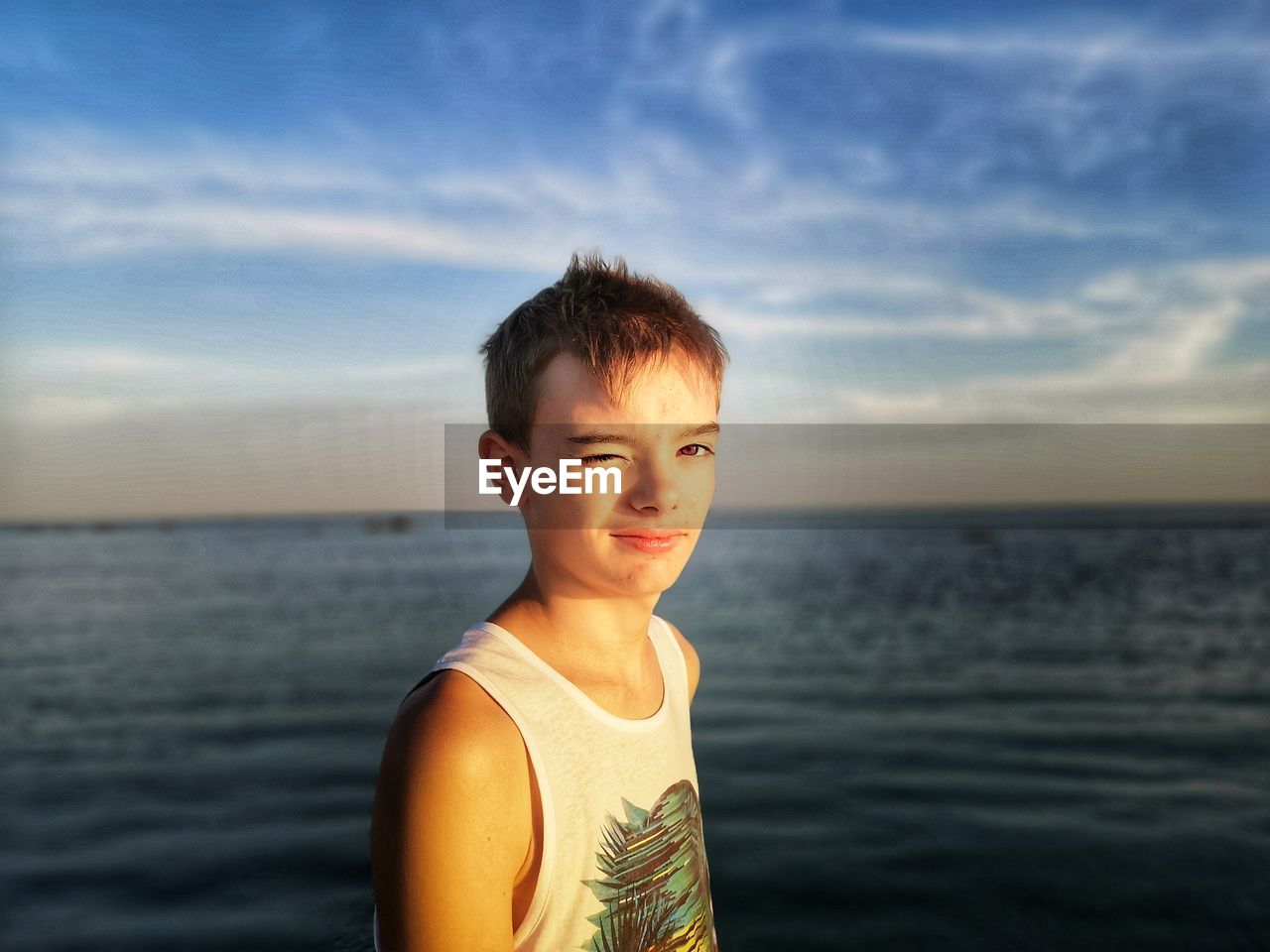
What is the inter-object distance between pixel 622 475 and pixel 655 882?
0.84 m

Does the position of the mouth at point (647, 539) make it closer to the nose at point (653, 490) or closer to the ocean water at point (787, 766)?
the nose at point (653, 490)

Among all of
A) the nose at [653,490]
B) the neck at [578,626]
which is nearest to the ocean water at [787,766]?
the neck at [578,626]

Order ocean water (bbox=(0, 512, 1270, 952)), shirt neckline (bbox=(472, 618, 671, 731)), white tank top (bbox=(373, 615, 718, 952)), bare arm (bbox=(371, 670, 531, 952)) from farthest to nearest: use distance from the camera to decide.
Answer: ocean water (bbox=(0, 512, 1270, 952))
shirt neckline (bbox=(472, 618, 671, 731))
white tank top (bbox=(373, 615, 718, 952))
bare arm (bbox=(371, 670, 531, 952))

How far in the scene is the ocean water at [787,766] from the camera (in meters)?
5.10

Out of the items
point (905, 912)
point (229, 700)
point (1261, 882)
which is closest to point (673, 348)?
point (905, 912)

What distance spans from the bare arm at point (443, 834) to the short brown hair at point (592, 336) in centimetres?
61

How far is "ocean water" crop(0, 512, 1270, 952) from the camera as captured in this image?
5.10 meters

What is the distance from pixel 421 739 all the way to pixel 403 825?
0.44 feet

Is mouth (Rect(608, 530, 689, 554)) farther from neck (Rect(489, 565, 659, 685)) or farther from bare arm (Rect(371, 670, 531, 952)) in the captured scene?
bare arm (Rect(371, 670, 531, 952))

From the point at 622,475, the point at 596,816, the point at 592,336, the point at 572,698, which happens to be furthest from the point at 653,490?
the point at 596,816

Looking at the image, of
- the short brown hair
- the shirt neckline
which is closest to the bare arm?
the shirt neckline

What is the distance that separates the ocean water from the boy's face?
1.17 meters

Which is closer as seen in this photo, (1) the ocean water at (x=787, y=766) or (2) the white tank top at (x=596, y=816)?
(2) the white tank top at (x=596, y=816)

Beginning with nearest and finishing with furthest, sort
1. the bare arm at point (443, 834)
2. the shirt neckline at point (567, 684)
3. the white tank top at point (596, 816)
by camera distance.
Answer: the bare arm at point (443, 834)
the white tank top at point (596, 816)
the shirt neckline at point (567, 684)
